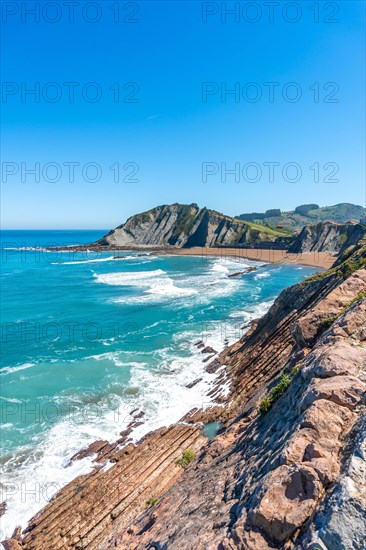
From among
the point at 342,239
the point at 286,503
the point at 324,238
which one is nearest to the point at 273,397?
the point at 286,503

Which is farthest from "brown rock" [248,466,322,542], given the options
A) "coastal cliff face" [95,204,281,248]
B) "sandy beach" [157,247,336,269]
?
"coastal cliff face" [95,204,281,248]

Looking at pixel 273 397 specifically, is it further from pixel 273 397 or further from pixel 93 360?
pixel 93 360

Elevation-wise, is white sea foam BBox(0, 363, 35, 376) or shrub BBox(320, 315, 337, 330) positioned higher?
shrub BBox(320, 315, 337, 330)

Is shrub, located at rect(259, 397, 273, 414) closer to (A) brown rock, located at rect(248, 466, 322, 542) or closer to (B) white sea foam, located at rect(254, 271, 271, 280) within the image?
(A) brown rock, located at rect(248, 466, 322, 542)

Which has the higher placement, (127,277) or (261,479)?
(261,479)

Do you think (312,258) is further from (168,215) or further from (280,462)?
(280,462)

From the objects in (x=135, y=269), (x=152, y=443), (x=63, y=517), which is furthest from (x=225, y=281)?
(x=63, y=517)

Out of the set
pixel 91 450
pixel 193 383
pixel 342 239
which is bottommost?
pixel 91 450
